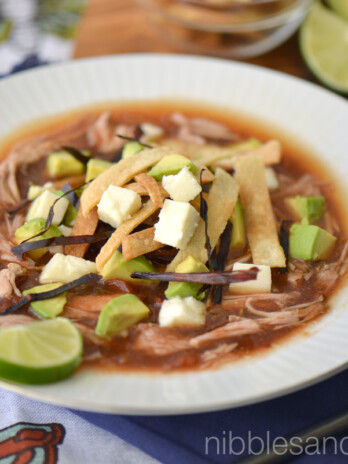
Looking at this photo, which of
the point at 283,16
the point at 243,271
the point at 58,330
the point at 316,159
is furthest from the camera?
the point at 283,16

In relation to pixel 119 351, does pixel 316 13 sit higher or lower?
higher

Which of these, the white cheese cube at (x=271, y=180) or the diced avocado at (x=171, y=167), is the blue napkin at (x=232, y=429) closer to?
the diced avocado at (x=171, y=167)

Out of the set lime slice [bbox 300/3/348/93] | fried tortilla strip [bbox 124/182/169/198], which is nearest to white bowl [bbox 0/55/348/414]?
lime slice [bbox 300/3/348/93]

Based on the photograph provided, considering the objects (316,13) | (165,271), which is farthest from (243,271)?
(316,13)

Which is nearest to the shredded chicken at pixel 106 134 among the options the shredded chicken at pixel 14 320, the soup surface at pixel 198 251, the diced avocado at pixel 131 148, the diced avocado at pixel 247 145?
the soup surface at pixel 198 251

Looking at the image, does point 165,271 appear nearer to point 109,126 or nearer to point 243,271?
point 243,271
